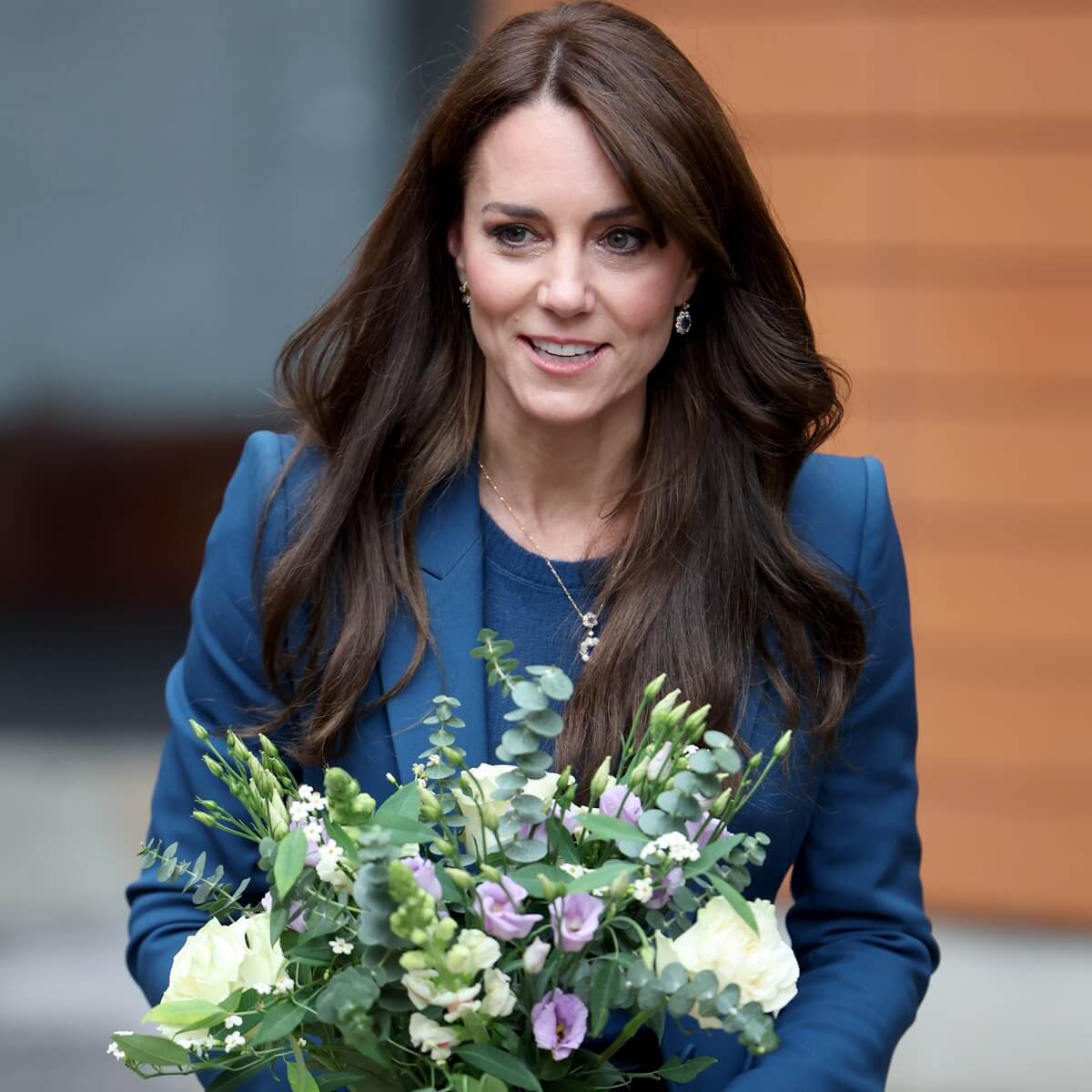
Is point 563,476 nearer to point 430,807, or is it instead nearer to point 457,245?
point 457,245

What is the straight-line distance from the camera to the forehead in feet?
6.28

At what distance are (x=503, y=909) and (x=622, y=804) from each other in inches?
5.5

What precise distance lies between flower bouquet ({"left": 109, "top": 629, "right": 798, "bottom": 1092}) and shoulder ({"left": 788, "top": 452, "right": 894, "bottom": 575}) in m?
0.73

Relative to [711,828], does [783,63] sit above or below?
above

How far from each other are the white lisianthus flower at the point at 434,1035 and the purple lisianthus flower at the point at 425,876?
0.30 feet

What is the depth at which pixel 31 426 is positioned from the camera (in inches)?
215

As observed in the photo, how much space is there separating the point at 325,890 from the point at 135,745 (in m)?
4.33

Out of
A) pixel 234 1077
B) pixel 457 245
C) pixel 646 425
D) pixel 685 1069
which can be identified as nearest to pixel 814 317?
pixel 646 425

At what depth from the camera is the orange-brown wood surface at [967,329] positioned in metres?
4.56

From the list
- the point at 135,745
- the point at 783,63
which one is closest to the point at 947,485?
the point at 783,63

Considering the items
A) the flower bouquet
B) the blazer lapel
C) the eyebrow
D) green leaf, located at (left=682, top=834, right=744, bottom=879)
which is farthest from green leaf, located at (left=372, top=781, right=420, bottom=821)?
the eyebrow

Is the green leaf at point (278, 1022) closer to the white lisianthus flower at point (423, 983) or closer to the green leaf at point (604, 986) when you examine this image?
the white lisianthus flower at point (423, 983)

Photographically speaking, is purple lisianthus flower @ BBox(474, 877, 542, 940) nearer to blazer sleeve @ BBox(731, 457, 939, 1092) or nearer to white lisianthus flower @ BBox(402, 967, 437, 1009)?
white lisianthus flower @ BBox(402, 967, 437, 1009)

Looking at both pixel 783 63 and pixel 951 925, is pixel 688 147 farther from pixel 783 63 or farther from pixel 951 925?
pixel 951 925
